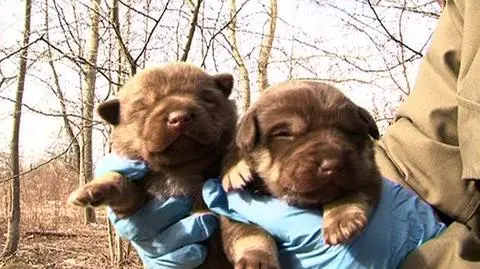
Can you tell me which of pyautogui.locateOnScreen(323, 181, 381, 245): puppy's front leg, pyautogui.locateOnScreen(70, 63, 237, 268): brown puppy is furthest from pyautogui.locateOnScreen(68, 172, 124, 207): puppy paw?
pyautogui.locateOnScreen(323, 181, 381, 245): puppy's front leg

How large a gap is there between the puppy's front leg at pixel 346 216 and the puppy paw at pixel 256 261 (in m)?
0.21

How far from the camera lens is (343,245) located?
252cm

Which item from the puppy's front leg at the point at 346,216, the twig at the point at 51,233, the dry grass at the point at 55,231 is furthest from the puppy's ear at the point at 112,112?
the twig at the point at 51,233

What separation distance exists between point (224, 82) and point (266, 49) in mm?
7344

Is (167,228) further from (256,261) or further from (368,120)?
(368,120)

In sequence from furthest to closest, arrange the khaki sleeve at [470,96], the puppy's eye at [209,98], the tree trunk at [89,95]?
the tree trunk at [89,95] < the puppy's eye at [209,98] < the khaki sleeve at [470,96]

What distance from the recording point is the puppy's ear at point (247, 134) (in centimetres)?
259

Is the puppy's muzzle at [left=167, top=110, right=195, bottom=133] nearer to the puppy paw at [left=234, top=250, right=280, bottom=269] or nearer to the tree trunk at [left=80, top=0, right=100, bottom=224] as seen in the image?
the puppy paw at [left=234, top=250, right=280, bottom=269]

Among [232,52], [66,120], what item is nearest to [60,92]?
[66,120]

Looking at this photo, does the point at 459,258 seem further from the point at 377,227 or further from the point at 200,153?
the point at 200,153

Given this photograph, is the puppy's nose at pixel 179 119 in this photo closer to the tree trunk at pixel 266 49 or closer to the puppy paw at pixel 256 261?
the puppy paw at pixel 256 261

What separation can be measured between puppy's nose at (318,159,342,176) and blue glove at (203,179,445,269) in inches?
11.4

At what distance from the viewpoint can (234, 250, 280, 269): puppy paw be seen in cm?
242

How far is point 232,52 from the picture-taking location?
8.73 meters
